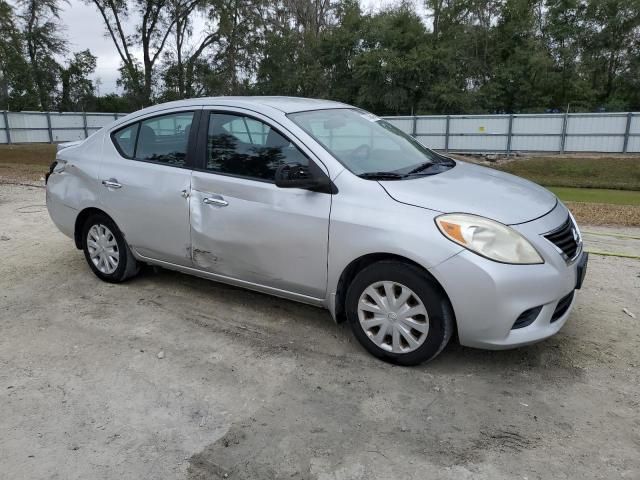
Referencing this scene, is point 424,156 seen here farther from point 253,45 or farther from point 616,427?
point 253,45

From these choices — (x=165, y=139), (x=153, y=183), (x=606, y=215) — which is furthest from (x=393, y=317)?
(x=606, y=215)

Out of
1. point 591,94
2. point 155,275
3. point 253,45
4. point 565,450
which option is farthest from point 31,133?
point 591,94

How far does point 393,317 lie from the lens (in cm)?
334

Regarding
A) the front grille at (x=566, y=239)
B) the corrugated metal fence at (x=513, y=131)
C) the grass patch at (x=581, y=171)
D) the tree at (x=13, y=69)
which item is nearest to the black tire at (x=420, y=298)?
the front grille at (x=566, y=239)

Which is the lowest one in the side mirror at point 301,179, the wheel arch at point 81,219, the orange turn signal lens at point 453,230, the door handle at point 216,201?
the wheel arch at point 81,219

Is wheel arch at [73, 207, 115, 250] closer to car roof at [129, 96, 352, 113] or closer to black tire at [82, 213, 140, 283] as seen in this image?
black tire at [82, 213, 140, 283]

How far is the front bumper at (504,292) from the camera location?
3021mm

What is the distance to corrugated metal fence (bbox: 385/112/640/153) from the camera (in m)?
23.6

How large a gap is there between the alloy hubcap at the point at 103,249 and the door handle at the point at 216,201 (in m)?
1.31

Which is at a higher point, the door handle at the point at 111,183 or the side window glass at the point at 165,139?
the side window glass at the point at 165,139

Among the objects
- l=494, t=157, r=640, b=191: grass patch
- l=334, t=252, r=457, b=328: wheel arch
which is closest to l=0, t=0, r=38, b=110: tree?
l=494, t=157, r=640, b=191: grass patch

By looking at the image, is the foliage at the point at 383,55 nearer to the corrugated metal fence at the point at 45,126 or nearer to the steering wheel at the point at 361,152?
the corrugated metal fence at the point at 45,126

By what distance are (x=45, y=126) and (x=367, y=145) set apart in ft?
104

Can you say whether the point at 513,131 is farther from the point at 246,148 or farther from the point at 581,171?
the point at 246,148
